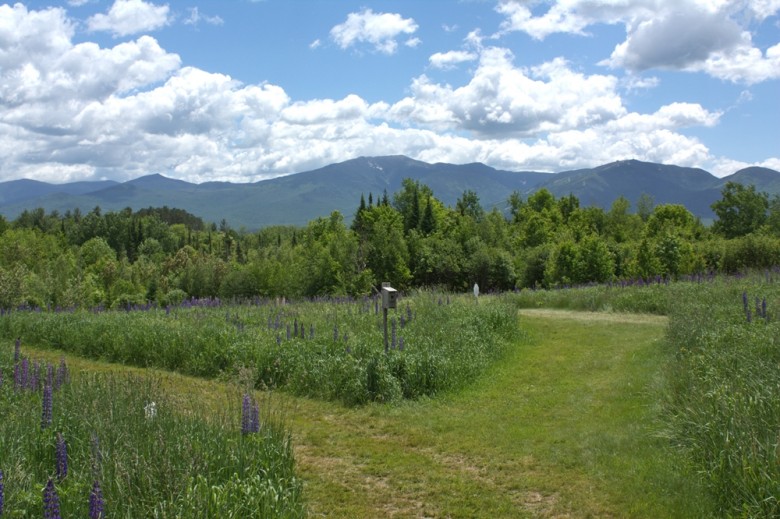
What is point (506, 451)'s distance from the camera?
278 inches

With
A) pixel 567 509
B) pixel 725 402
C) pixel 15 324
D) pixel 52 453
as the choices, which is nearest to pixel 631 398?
pixel 725 402

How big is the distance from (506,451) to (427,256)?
1495 inches

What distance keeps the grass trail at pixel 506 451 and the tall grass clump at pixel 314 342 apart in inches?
18.8

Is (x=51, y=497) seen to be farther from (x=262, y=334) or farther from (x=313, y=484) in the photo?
(x=262, y=334)

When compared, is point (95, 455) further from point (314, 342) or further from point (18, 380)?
point (314, 342)

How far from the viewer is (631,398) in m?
8.95

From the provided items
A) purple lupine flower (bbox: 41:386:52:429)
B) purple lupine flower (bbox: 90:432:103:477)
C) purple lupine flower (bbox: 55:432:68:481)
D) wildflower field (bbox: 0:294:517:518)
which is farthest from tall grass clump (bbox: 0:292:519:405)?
purple lupine flower (bbox: 55:432:68:481)

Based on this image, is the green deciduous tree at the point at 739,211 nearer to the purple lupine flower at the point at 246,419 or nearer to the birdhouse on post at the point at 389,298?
the birdhouse on post at the point at 389,298

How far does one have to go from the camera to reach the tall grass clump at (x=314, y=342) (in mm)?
9586

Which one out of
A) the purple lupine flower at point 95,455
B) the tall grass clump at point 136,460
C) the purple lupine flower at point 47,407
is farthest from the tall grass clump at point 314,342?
the purple lupine flower at point 95,455

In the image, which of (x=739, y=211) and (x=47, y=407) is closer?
(x=47, y=407)

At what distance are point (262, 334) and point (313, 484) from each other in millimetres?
6431

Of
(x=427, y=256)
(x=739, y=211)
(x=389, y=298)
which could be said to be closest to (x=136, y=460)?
(x=389, y=298)

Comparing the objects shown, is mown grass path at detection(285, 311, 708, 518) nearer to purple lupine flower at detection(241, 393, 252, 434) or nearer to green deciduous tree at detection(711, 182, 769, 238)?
purple lupine flower at detection(241, 393, 252, 434)
